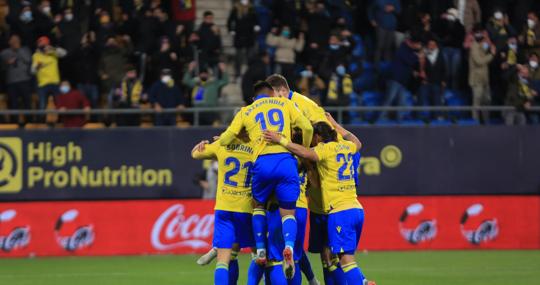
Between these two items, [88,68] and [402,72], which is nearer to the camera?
[88,68]

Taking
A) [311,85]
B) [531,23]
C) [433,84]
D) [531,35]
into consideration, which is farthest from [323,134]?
[531,23]

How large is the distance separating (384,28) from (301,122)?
12.5 meters

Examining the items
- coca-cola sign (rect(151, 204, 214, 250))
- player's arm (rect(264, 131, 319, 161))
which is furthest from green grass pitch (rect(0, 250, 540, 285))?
player's arm (rect(264, 131, 319, 161))

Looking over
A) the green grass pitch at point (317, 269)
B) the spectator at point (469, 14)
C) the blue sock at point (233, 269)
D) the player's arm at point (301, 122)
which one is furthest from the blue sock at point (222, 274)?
the spectator at point (469, 14)

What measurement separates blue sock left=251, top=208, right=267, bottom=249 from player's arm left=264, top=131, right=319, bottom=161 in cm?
83

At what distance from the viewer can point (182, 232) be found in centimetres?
2461

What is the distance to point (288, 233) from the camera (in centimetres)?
1425

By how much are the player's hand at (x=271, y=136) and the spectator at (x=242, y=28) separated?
11433mm

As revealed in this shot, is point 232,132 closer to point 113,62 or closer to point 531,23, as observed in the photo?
point 113,62

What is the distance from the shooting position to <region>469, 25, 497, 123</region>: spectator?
25.9 metres

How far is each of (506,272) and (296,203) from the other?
249 inches

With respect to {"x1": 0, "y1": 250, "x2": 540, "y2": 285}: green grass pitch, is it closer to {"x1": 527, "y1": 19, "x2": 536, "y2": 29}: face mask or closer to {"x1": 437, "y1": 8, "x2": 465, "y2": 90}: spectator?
{"x1": 437, "y1": 8, "x2": 465, "y2": 90}: spectator

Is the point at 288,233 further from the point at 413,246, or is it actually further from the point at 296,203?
the point at 413,246

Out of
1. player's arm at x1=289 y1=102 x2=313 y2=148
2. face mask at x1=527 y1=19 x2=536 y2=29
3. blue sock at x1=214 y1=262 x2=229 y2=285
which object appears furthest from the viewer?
face mask at x1=527 y1=19 x2=536 y2=29
